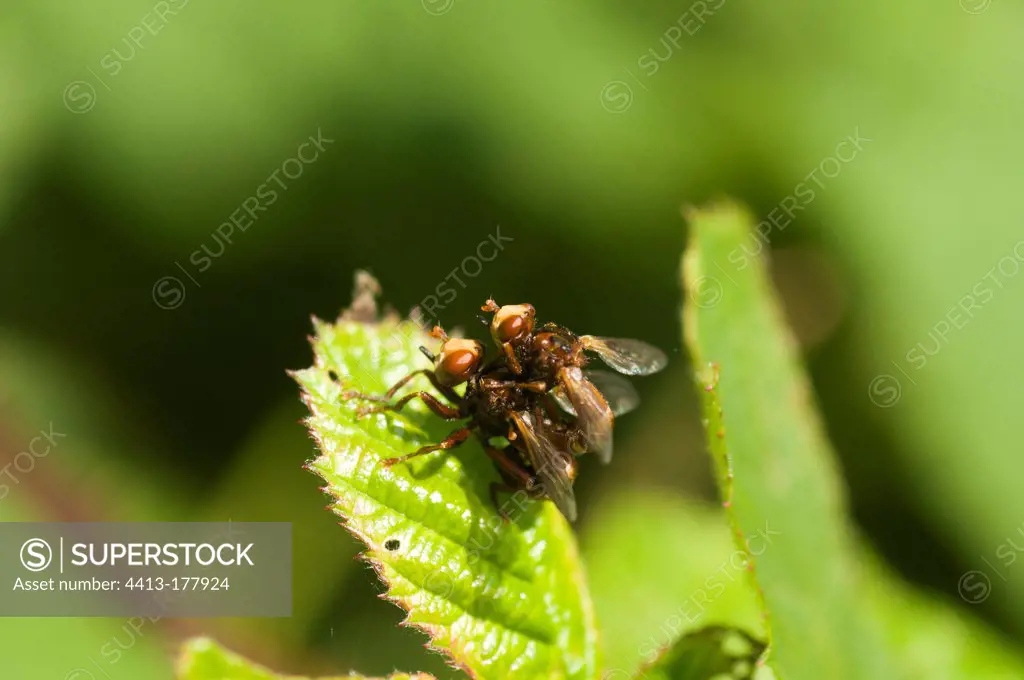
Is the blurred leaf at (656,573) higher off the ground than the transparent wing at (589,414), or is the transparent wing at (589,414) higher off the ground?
the blurred leaf at (656,573)

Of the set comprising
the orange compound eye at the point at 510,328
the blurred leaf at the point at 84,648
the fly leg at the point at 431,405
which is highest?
the orange compound eye at the point at 510,328

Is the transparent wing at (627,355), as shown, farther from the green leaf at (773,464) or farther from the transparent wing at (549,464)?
the transparent wing at (549,464)

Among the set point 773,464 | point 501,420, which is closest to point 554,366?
point 501,420

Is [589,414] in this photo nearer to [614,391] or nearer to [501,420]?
[501,420]

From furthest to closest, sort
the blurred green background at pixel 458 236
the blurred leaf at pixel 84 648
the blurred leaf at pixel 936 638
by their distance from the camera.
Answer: the blurred green background at pixel 458 236
the blurred leaf at pixel 84 648
the blurred leaf at pixel 936 638

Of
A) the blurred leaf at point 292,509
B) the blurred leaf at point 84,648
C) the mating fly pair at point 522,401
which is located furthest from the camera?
the blurred leaf at point 292,509

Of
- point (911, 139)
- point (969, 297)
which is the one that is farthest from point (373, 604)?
point (911, 139)

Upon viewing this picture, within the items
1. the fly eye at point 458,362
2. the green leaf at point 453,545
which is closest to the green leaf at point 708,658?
the green leaf at point 453,545
